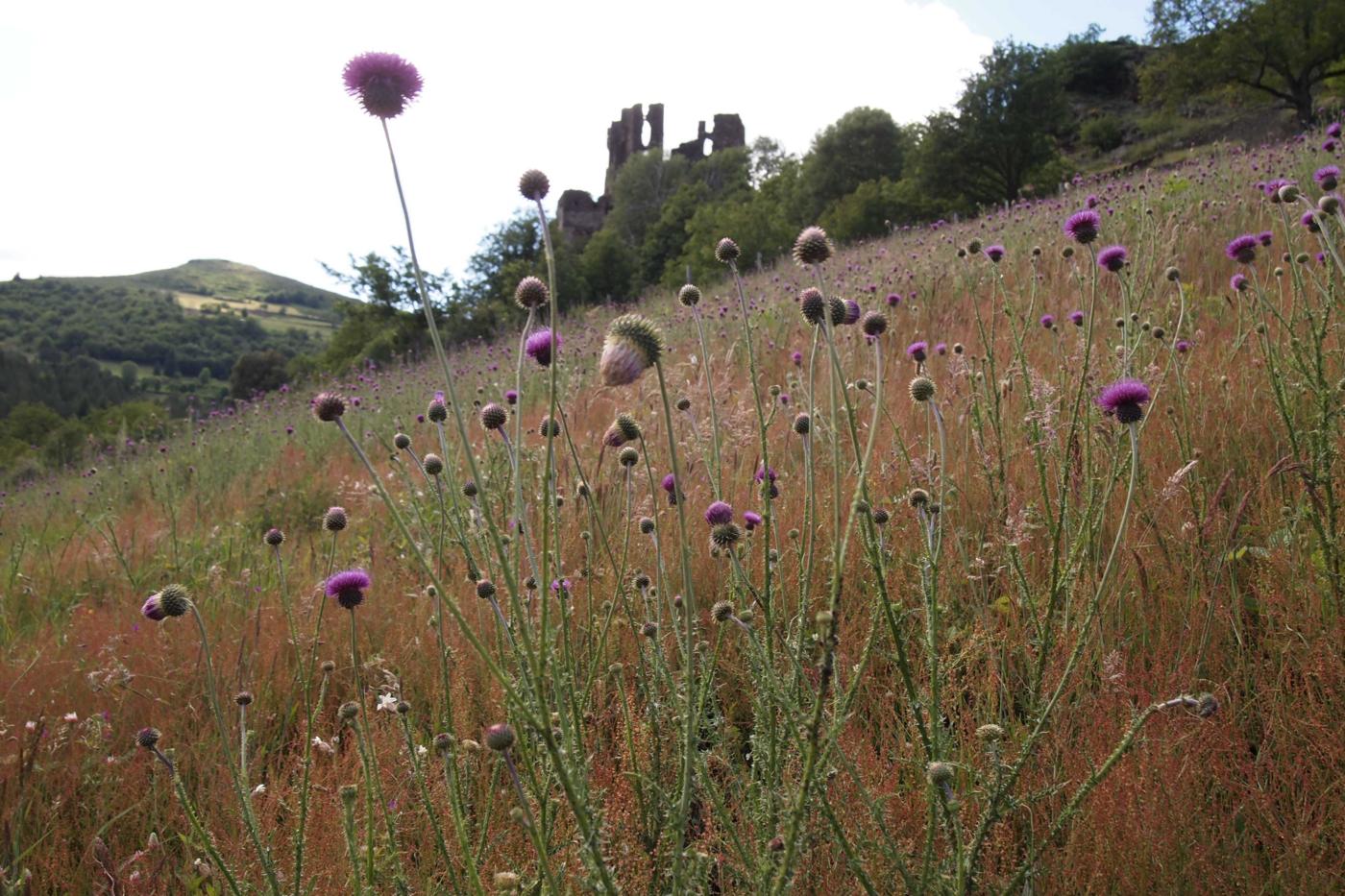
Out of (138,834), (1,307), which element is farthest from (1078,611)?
(1,307)

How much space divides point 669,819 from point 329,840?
103cm

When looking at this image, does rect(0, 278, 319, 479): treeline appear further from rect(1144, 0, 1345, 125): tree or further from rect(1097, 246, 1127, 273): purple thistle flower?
rect(1144, 0, 1345, 125): tree

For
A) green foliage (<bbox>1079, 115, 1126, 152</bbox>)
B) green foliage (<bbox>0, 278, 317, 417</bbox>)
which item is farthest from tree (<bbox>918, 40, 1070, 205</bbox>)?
green foliage (<bbox>0, 278, 317, 417</bbox>)

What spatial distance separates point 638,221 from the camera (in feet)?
156

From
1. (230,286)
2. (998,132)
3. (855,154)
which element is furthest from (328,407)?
(230,286)

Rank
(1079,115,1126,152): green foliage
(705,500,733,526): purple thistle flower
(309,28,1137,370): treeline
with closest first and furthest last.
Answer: (705,500,733,526): purple thistle flower → (309,28,1137,370): treeline → (1079,115,1126,152): green foliage

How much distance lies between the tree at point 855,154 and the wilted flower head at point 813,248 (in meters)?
33.0

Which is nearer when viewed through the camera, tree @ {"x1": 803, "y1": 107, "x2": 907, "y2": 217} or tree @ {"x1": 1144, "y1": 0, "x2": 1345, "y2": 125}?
tree @ {"x1": 1144, "y1": 0, "x2": 1345, "y2": 125}

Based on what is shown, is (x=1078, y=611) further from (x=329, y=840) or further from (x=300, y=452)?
(x=300, y=452)

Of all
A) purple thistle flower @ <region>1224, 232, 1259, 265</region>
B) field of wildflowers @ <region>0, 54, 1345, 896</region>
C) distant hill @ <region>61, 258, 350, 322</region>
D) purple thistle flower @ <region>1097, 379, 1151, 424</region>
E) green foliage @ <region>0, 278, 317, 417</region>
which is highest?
distant hill @ <region>61, 258, 350, 322</region>

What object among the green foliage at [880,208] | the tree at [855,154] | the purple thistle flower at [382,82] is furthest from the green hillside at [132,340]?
the purple thistle flower at [382,82]

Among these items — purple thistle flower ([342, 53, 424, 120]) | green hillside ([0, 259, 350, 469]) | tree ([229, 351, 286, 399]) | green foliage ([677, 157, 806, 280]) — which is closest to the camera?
purple thistle flower ([342, 53, 424, 120])

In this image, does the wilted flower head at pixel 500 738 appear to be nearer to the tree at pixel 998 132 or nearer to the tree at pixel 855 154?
the tree at pixel 998 132

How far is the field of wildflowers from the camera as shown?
118 centimetres
